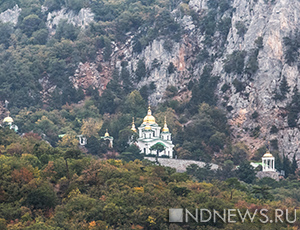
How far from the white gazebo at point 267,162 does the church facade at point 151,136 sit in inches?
431

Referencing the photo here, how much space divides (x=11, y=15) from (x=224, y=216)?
8456cm

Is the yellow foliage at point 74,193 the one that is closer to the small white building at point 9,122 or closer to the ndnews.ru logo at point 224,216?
the ndnews.ru logo at point 224,216

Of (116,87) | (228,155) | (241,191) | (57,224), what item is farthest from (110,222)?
(116,87)

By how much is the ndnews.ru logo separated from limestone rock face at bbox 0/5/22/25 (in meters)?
80.1

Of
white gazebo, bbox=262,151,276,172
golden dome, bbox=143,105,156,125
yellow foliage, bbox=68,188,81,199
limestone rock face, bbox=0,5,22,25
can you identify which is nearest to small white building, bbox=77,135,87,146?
golden dome, bbox=143,105,156,125

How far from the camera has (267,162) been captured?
306ft

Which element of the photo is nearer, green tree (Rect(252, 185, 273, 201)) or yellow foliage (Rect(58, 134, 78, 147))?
green tree (Rect(252, 185, 273, 201))

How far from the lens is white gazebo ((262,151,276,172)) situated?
303 ft

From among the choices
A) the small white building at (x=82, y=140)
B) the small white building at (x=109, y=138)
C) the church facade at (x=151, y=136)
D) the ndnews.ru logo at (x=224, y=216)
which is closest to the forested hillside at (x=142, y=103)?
the small white building at (x=109, y=138)

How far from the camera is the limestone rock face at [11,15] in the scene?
135000mm

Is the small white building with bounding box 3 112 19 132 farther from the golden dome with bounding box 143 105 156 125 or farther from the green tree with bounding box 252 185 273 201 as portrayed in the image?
the green tree with bounding box 252 185 273 201

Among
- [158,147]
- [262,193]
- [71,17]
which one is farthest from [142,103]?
[262,193]

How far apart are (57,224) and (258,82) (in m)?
50.4

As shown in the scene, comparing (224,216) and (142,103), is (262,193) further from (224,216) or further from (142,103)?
(142,103)
